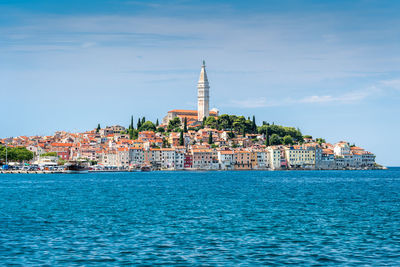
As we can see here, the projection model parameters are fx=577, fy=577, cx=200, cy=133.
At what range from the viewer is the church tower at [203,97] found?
17438 cm

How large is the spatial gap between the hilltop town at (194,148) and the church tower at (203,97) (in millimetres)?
855

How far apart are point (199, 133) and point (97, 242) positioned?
134714mm

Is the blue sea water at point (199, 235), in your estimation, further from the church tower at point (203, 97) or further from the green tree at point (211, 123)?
the church tower at point (203, 97)

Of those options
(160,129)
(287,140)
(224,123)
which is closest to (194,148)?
(224,123)

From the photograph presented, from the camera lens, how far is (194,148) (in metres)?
139

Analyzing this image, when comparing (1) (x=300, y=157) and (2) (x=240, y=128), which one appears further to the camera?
(2) (x=240, y=128)

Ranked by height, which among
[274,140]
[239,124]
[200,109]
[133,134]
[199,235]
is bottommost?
[199,235]

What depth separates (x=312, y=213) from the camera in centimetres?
2886

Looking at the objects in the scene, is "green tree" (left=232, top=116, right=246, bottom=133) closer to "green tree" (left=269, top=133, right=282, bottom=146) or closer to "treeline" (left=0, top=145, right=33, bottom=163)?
"green tree" (left=269, top=133, right=282, bottom=146)

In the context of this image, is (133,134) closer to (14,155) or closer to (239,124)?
(239,124)

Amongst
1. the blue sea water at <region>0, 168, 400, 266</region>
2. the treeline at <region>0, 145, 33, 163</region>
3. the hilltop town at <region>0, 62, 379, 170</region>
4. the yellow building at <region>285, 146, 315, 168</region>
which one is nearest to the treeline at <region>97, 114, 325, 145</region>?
the hilltop town at <region>0, 62, 379, 170</region>

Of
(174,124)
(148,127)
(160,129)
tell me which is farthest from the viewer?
(174,124)

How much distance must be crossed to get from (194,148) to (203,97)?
38299 millimetres

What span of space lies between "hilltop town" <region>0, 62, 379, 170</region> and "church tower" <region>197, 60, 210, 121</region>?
855mm
